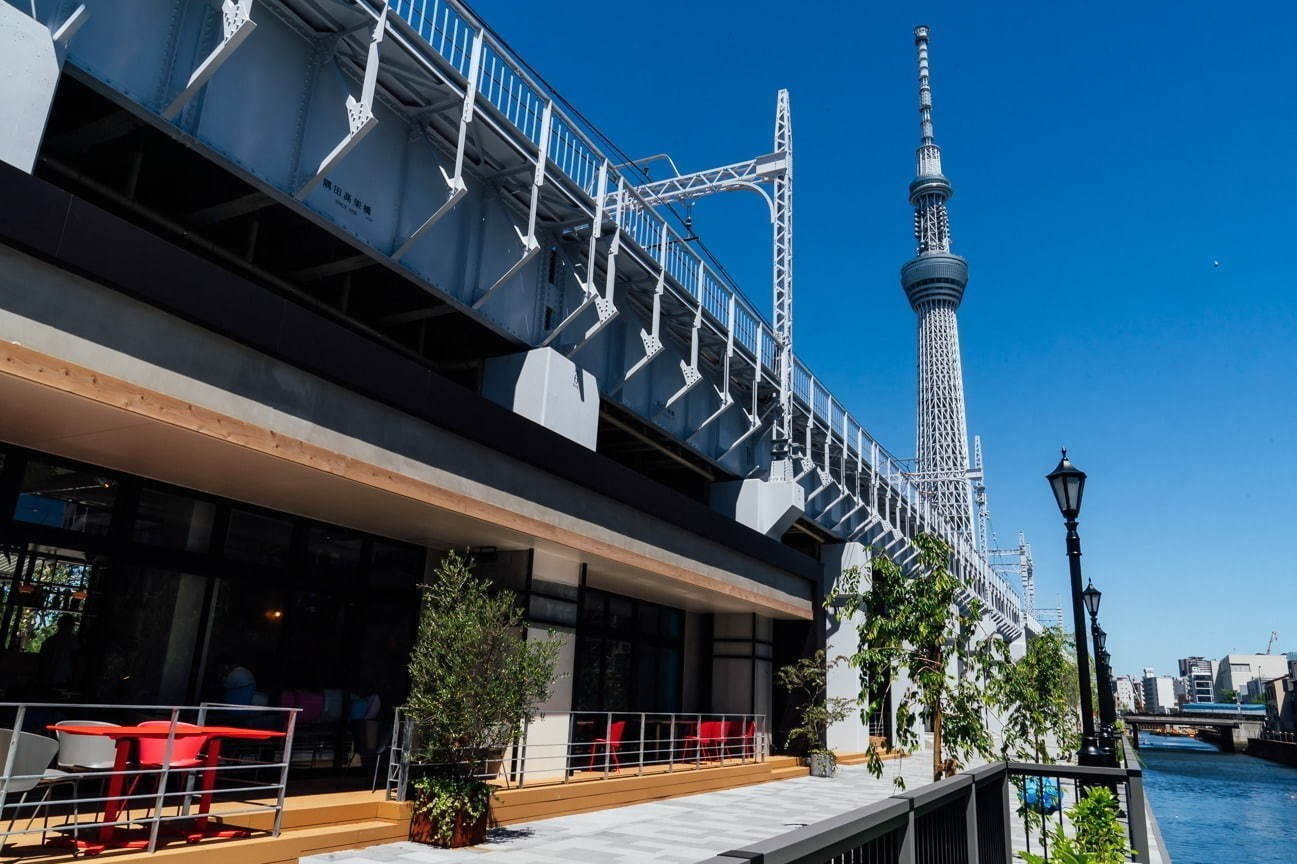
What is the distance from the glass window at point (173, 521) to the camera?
11.1 metres

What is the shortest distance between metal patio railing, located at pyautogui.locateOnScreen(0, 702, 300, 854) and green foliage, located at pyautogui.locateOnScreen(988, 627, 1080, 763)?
38.1ft

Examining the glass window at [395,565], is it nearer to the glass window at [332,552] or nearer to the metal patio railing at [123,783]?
the glass window at [332,552]

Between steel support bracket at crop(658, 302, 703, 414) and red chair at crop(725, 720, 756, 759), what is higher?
steel support bracket at crop(658, 302, 703, 414)

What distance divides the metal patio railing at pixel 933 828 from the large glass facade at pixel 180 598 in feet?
31.2

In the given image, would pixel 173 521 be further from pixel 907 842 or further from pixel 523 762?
pixel 907 842

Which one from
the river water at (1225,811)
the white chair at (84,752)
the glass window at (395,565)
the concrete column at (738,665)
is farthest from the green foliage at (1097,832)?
the river water at (1225,811)

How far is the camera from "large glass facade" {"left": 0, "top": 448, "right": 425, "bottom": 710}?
10008mm

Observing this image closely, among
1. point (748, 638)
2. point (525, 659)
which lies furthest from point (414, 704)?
point (748, 638)

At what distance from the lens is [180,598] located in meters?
11.5

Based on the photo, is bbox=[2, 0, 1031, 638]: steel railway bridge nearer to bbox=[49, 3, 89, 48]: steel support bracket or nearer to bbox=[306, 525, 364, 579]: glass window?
bbox=[49, 3, 89, 48]: steel support bracket

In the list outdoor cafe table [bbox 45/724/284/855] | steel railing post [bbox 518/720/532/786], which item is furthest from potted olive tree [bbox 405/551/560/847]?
outdoor cafe table [bbox 45/724/284/855]

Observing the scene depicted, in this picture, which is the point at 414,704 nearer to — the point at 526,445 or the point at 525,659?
the point at 525,659

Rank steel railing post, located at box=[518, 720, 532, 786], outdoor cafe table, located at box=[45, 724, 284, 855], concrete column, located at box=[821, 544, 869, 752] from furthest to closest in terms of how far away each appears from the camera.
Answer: concrete column, located at box=[821, 544, 869, 752], steel railing post, located at box=[518, 720, 532, 786], outdoor cafe table, located at box=[45, 724, 284, 855]

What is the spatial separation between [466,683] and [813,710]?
49.2ft
